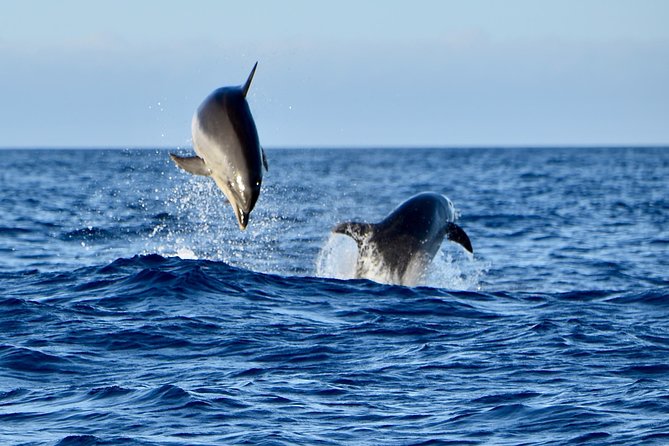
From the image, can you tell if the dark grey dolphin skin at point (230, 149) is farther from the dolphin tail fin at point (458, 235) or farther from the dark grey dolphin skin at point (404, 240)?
the dolphin tail fin at point (458, 235)

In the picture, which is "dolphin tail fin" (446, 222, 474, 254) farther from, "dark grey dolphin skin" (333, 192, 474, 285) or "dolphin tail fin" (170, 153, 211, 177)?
"dolphin tail fin" (170, 153, 211, 177)

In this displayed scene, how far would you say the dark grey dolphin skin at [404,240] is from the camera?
17.1m

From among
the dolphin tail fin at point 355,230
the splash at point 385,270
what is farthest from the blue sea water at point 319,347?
the dolphin tail fin at point 355,230

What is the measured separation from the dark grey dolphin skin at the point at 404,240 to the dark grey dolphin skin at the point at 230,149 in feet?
24.2

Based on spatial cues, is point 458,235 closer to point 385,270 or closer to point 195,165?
point 385,270

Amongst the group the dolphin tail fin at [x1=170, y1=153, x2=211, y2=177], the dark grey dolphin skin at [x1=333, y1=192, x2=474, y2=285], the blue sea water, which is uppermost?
the dolphin tail fin at [x1=170, y1=153, x2=211, y2=177]

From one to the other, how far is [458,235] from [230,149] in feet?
28.1

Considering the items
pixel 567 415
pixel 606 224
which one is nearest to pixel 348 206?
pixel 606 224

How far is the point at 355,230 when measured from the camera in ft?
55.6

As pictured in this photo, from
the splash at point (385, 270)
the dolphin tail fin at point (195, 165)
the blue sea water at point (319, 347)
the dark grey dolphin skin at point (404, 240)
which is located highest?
the dolphin tail fin at point (195, 165)

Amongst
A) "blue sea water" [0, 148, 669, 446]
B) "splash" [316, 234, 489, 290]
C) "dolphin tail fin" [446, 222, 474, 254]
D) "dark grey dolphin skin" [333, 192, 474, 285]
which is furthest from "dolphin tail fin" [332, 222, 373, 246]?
Answer: "dolphin tail fin" [446, 222, 474, 254]

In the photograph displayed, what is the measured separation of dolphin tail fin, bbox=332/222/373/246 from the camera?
55.2ft

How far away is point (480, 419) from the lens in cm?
1015

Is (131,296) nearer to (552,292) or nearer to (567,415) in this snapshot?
(552,292)
